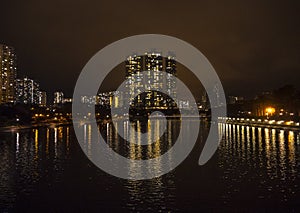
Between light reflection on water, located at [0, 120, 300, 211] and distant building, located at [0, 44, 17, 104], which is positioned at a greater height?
distant building, located at [0, 44, 17, 104]

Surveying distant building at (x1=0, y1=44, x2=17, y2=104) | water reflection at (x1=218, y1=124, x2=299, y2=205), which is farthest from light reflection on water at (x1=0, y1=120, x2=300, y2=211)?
distant building at (x1=0, y1=44, x2=17, y2=104)

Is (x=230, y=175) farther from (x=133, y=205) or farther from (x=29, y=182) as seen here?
(x=29, y=182)

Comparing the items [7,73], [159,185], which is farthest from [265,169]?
[7,73]

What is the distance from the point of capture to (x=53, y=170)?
19.6m

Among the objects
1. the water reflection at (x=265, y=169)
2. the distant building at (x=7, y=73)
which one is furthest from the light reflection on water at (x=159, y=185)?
the distant building at (x=7, y=73)

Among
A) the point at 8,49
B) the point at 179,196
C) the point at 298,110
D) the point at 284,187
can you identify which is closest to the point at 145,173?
the point at 179,196

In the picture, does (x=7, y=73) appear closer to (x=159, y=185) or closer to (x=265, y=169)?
(x=265, y=169)

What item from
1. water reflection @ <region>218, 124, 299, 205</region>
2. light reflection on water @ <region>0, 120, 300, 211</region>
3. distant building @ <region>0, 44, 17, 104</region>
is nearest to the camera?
light reflection on water @ <region>0, 120, 300, 211</region>

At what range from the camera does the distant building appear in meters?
163

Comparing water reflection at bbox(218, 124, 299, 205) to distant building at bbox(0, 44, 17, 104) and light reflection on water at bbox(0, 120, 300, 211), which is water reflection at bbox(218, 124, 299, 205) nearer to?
light reflection on water at bbox(0, 120, 300, 211)

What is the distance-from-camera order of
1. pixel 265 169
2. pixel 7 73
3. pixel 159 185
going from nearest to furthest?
1. pixel 159 185
2. pixel 265 169
3. pixel 7 73

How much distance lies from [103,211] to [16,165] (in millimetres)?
10892

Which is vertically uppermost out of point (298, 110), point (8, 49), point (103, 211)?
point (8, 49)

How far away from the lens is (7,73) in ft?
556
